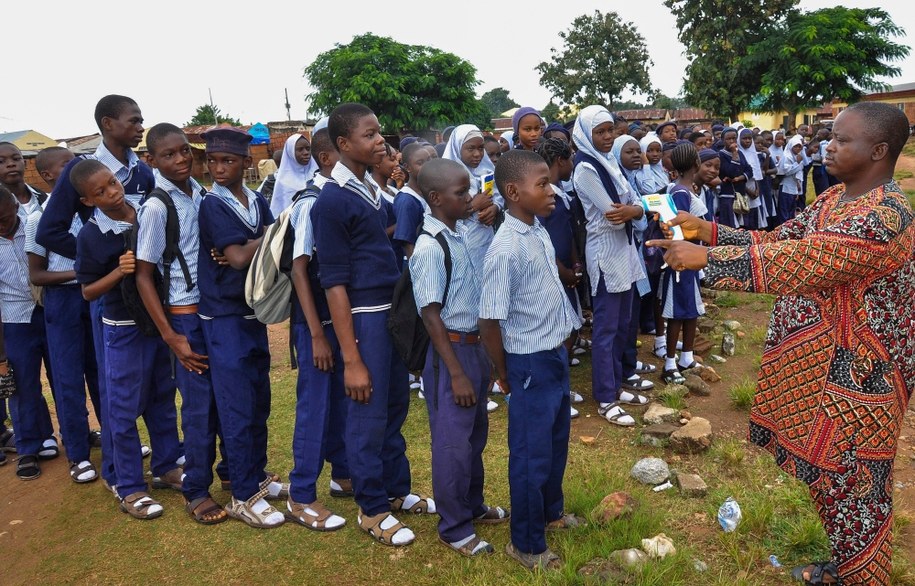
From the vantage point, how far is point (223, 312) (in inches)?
128

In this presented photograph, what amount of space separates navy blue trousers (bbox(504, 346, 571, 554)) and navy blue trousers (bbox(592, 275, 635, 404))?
5.91 feet

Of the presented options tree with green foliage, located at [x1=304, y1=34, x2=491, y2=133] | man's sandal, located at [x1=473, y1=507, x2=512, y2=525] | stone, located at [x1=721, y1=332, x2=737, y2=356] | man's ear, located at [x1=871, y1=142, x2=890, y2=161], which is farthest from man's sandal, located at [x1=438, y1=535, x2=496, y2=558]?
tree with green foliage, located at [x1=304, y1=34, x2=491, y2=133]

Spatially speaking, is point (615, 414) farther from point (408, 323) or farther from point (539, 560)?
point (408, 323)

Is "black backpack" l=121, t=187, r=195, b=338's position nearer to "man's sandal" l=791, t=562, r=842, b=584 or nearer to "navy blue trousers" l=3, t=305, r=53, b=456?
"navy blue trousers" l=3, t=305, r=53, b=456

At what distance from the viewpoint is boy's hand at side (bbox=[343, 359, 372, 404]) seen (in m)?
2.99

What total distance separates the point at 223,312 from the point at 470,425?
4.50 ft

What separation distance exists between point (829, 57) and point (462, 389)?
25274 millimetres

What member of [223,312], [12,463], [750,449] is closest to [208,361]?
[223,312]

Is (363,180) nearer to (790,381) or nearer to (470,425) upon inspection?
(470,425)

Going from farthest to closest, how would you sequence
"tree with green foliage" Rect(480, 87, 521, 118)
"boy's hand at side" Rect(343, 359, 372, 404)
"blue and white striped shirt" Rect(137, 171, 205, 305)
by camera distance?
"tree with green foliage" Rect(480, 87, 521, 118), "blue and white striped shirt" Rect(137, 171, 205, 305), "boy's hand at side" Rect(343, 359, 372, 404)

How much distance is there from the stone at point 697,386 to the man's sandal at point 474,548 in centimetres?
266

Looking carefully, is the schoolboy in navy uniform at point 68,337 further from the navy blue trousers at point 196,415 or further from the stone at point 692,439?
the stone at point 692,439

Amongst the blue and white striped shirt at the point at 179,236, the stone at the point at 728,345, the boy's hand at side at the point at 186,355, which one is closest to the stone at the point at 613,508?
the boy's hand at side at the point at 186,355

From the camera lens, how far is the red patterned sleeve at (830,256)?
235 cm
